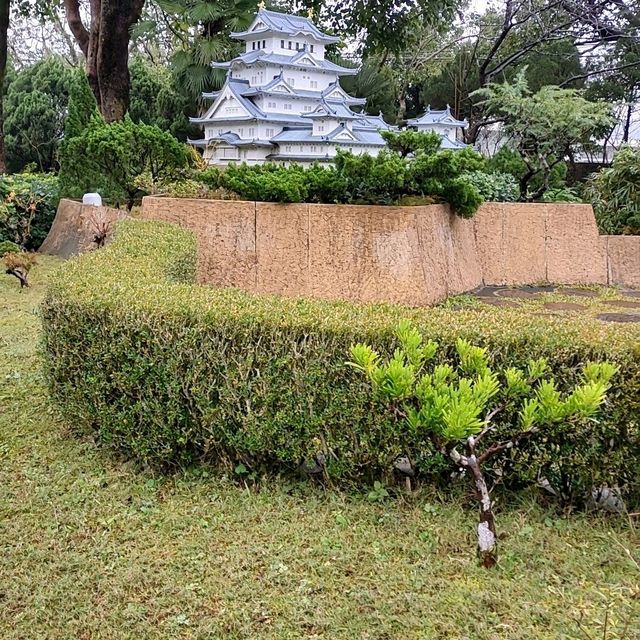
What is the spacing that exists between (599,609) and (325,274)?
500cm

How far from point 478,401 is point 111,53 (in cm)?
1214

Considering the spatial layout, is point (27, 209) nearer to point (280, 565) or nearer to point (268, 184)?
point (268, 184)

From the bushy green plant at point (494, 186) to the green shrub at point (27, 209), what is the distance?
627 cm

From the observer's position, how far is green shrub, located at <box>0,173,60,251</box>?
9758mm

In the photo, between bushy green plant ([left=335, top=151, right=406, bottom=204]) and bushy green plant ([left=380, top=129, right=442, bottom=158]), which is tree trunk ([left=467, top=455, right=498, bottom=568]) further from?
bushy green plant ([left=380, top=129, right=442, bottom=158])

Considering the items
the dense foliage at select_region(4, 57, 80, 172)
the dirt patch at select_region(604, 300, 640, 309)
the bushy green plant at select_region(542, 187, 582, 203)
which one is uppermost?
the dense foliage at select_region(4, 57, 80, 172)

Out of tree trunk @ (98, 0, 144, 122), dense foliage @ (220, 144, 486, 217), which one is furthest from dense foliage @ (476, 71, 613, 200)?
tree trunk @ (98, 0, 144, 122)

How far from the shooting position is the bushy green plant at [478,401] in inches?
89.6

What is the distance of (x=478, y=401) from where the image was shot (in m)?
2.29

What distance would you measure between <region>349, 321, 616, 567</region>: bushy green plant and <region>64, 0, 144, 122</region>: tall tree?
37.5 feet

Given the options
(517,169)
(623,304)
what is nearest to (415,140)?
(623,304)

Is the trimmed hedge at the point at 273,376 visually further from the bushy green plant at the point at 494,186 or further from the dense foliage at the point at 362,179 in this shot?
the bushy green plant at the point at 494,186

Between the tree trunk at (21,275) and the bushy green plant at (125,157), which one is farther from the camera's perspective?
the bushy green plant at (125,157)

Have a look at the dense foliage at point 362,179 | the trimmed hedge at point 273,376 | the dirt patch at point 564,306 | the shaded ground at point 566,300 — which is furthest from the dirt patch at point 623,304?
the trimmed hedge at point 273,376
